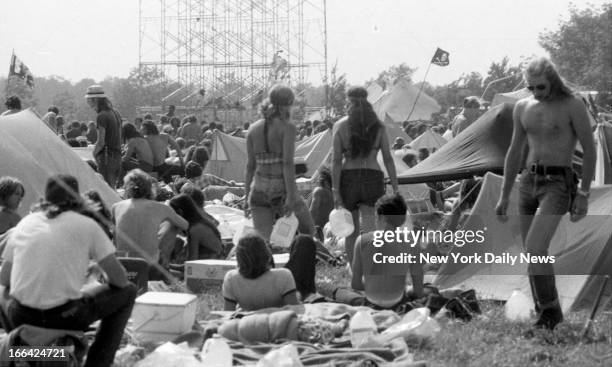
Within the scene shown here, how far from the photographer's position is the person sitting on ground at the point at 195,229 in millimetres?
8719

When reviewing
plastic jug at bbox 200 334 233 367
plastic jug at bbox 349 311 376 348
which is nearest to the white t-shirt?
plastic jug at bbox 200 334 233 367

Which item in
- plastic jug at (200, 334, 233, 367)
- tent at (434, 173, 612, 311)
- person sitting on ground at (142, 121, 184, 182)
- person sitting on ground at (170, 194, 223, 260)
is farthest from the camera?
person sitting on ground at (142, 121, 184, 182)

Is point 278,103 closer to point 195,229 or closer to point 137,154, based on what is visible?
point 195,229

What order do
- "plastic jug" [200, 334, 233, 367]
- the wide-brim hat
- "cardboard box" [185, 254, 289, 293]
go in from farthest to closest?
the wide-brim hat
"cardboard box" [185, 254, 289, 293]
"plastic jug" [200, 334, 233, 367]

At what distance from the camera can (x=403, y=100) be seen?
2802 cm

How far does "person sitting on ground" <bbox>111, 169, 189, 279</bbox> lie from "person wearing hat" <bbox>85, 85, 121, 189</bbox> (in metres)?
3.77

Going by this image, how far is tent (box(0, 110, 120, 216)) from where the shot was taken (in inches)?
392

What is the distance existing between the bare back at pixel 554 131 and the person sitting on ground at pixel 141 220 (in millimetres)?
3039

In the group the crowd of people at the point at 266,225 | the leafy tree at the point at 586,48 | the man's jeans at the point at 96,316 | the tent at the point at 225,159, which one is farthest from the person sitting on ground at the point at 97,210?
the leafy tree at the point at 586,48

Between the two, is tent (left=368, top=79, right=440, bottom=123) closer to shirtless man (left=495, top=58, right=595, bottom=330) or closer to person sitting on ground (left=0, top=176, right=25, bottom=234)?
person sitting on ground (left=0, top=176, right=25, bottom=234)

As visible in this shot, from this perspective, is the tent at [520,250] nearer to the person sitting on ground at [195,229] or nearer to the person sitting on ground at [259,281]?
the person sitting on ground at [259,281]

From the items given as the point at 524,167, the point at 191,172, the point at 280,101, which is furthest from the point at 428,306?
the point at 191,172

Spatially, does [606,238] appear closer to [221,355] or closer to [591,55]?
[221,355]

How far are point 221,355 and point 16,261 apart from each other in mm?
1142
